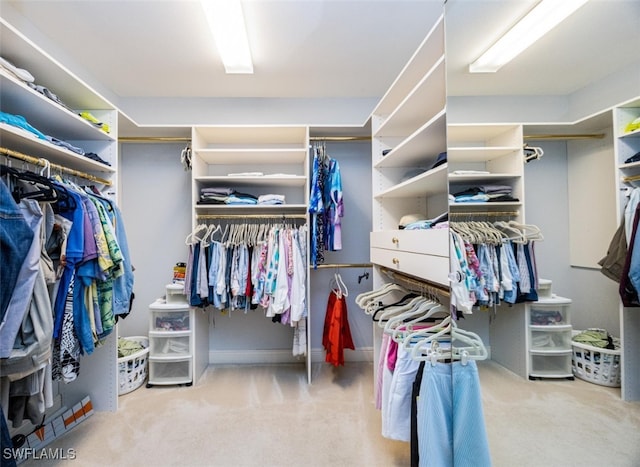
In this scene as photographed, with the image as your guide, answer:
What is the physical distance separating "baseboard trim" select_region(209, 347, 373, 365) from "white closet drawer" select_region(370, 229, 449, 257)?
4.63ft

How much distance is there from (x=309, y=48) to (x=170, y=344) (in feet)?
8.37

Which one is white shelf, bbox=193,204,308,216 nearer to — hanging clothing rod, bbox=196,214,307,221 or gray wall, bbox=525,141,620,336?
hanging clothing rod, bbox=196,214,307,221

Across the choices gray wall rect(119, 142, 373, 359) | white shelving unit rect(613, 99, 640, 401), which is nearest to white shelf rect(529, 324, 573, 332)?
white shelving unit rect(613, 99, 640, 401)

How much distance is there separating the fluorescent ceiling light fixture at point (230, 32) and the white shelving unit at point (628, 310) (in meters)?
1.74

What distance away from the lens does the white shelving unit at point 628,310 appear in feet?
2.51

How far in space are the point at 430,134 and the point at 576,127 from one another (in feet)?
2.14

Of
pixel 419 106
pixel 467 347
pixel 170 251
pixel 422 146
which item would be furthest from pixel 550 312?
pixel 170 251

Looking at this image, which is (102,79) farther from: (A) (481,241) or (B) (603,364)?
(B) (603,364)

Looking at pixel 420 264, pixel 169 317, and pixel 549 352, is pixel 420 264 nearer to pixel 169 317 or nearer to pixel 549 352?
pixel 549 352

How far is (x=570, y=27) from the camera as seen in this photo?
0.80m

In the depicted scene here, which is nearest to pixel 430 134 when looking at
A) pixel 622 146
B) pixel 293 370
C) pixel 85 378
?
pixel 622 146

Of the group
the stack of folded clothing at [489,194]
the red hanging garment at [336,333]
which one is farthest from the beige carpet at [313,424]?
the stack of folded clothing at [489,194]

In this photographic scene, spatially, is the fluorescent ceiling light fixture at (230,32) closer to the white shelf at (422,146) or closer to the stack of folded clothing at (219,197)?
the stack of folded clothing at (219,197)

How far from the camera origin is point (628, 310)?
79 centimetres
